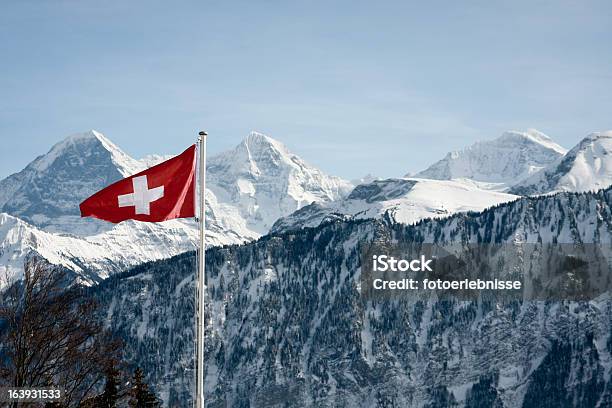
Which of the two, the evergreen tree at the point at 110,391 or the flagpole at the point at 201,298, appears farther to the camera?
the evergreen tree at the point at 110,391

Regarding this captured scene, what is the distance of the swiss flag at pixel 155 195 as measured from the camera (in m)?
47.4

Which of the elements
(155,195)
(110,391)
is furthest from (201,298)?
(110,391)

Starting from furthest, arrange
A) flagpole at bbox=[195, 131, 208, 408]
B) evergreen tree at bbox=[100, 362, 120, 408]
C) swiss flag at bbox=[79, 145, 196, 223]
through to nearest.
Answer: evergreen tree at bbox=[100, 362, 120, 408] < swiss flag at bbox=[79, 145, 196, 223] < flagpole at bbox=[195, 131, 208, 408]

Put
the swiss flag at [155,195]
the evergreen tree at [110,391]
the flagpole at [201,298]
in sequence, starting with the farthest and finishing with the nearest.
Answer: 1. the evergreen tree at [110,391]
2. the swiss flag at [155,195]
3. the flagpole at [201,298]

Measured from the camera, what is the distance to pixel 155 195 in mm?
48156

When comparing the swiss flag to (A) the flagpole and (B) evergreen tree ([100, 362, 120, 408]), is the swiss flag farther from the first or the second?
(B) evergreen tree ([100, 362, 120, 408])

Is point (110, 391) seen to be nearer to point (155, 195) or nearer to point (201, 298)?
point (155, 195)

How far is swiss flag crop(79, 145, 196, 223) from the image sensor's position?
47438mm

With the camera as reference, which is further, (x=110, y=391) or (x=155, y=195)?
(x=110, y=391)

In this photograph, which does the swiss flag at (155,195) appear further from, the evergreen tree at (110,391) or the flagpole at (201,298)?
the evergreen tree at (110,391)

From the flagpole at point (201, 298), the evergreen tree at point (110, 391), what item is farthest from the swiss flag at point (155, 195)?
the evergreen tree at point (110, 391)

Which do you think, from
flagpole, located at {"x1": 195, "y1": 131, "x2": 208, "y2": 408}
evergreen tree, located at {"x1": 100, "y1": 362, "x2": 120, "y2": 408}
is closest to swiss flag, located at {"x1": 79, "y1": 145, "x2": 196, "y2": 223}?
flagpole, located at {"x1": 195, "y1": 131, "x2": 208, "y2": 408}

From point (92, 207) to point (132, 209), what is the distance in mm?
1974

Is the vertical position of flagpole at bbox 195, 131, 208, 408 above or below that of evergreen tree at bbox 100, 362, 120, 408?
above
